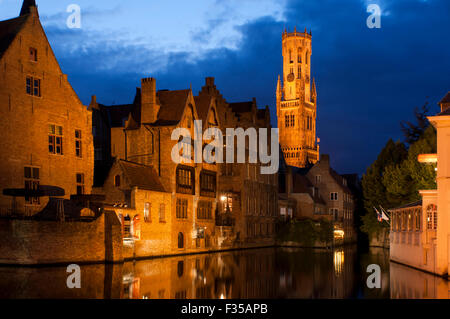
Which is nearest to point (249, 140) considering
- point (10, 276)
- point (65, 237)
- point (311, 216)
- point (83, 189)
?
point (311, 216)

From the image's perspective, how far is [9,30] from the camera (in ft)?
152

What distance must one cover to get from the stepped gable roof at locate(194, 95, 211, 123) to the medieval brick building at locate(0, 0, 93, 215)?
15.2 m

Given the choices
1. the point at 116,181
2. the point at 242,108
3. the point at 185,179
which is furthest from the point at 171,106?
the point at 242,108

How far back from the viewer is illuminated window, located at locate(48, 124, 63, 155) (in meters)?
47.8

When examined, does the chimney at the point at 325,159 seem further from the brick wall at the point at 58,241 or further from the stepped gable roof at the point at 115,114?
the brick wall at the point at 58,241

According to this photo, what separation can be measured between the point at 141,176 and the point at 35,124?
9.91m

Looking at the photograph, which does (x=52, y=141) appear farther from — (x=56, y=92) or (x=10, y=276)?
(x=10, y=276)

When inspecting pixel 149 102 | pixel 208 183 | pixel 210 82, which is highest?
pixel 210 82

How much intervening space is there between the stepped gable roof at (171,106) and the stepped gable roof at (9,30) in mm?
15351

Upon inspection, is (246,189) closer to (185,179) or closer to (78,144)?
(185,179)

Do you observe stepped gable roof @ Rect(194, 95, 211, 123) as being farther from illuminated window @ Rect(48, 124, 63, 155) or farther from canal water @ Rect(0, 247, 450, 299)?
canal water @ Rect(0, 247, 450, 299)

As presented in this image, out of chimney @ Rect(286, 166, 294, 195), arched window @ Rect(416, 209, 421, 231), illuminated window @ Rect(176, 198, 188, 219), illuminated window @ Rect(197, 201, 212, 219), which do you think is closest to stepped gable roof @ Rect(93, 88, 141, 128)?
illuminated window @ Rect(197, 201, 212, 219)

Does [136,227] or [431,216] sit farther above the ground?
[431,216]
